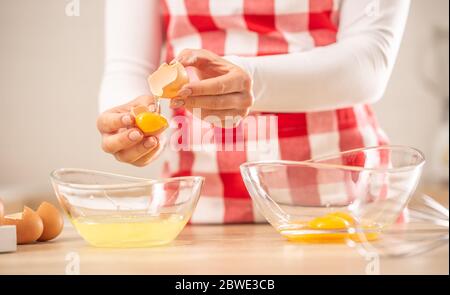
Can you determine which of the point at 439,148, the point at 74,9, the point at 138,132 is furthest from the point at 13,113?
the point at 439,148

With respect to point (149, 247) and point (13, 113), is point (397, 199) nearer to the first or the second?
point (149, 247)

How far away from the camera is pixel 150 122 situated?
1.87 ft

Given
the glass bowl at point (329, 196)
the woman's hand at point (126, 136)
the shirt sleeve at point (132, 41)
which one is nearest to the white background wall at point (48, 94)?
the shirt sleeve at point (132, 41)

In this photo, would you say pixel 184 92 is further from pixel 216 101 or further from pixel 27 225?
pixel 27 225

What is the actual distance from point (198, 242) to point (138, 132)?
10 centimetres

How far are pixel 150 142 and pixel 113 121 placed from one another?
4 cm

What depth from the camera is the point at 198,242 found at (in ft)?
1.80

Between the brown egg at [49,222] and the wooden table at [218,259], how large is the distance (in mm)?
21

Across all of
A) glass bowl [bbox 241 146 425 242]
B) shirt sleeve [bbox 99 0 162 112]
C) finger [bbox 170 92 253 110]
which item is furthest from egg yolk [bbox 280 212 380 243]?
shirt sleeve [bbox 99 0 162 112]

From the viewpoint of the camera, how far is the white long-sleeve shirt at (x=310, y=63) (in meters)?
0.65

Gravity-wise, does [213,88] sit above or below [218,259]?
above

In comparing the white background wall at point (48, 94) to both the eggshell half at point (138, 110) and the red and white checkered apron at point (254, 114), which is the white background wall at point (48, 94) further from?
the eggshell half at point (138, 110)

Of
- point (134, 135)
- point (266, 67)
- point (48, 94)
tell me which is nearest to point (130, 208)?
point (134, 135)
